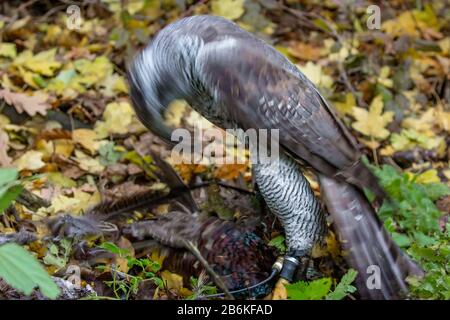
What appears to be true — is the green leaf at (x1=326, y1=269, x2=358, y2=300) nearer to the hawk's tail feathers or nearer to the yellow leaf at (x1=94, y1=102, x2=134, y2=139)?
the hawk's tail feathers

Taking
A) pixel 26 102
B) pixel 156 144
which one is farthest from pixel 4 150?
pixel 156 144

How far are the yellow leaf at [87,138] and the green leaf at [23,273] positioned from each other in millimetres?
2610

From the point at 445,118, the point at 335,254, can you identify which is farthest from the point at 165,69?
the point at 445,118

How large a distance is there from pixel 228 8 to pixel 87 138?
191 centimetres

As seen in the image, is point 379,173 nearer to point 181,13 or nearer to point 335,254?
point 335,254

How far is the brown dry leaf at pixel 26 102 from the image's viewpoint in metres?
5.19

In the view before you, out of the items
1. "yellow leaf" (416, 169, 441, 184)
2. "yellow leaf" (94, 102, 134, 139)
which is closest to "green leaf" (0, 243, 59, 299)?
"yellow leaf" (94, 102, 134, 139)

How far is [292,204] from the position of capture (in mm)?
3445

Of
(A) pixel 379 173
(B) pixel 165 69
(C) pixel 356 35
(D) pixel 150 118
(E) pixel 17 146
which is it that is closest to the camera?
(B) pixel 165 69

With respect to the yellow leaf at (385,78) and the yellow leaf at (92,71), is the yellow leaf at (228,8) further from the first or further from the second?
the yellow leaf at (385,78)

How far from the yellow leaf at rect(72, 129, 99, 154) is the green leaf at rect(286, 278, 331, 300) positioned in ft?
7.88

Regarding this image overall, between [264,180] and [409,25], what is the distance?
12.0ft

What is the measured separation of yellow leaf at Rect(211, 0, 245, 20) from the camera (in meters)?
6.17
